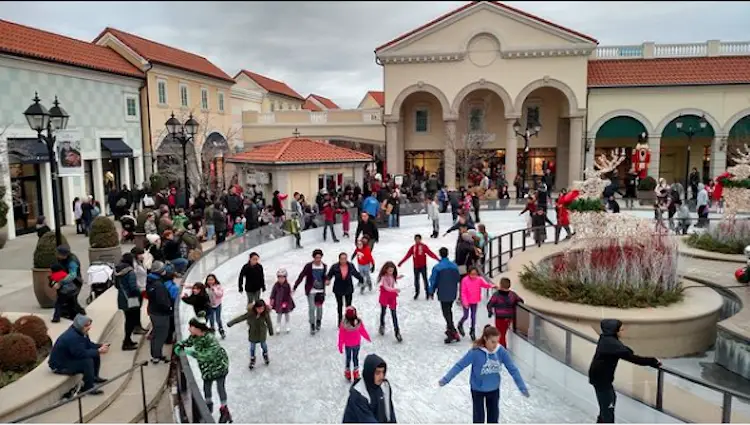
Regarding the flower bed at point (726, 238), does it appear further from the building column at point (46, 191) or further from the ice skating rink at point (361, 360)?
the building column at point (46, 191)

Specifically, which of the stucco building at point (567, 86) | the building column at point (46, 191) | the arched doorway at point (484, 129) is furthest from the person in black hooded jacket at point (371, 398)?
the arched doorway at point (484, 129)

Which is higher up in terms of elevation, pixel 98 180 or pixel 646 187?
pixel 98 180

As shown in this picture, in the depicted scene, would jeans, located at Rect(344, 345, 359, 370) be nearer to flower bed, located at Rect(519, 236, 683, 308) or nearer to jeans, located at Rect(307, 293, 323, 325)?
jeans, located at Rect(307, 293, 323, 325)

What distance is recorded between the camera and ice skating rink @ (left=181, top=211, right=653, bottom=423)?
24.6ft

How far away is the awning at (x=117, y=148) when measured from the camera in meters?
26.3

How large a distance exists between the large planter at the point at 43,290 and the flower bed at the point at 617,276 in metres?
9.62

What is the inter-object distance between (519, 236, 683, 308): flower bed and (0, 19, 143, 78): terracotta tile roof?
2012 centimetres

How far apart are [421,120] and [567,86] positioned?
9.24m

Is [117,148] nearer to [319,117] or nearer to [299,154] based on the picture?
[299,154]

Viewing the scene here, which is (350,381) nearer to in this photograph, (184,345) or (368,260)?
(184,345)

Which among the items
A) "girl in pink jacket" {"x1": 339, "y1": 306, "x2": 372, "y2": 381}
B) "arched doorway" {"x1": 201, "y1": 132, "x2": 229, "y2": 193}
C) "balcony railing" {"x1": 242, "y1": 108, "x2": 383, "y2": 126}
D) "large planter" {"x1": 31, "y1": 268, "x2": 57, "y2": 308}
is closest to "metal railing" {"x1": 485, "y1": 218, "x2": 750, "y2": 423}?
"girl in pink jacket" {"x1": 339, "y1": 306, "x2": 372, "y2": 381}

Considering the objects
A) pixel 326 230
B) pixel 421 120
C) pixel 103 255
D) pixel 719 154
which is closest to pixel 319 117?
pixel 421 120

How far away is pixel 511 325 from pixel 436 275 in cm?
148

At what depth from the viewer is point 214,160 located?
3538 centimetres
